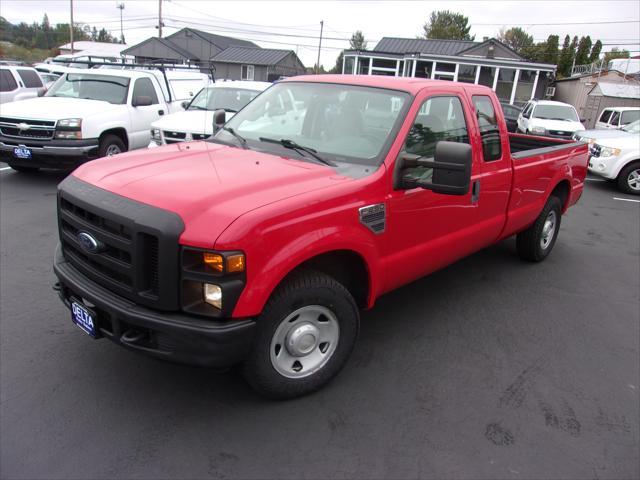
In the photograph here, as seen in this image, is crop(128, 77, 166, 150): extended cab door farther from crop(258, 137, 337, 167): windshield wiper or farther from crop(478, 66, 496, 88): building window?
crop(478, 66, 496, 88): building window

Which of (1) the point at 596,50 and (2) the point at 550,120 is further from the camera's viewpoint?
(1) the point at 596,50

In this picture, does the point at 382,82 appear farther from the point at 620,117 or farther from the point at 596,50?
the point at 596,50

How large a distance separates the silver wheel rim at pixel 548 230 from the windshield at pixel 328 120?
3.13m

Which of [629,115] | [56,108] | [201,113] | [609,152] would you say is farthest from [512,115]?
[56,108]

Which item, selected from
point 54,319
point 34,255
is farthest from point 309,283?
point 34,255

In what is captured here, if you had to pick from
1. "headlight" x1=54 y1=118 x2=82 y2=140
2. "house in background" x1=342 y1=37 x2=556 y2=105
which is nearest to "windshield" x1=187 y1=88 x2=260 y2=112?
"headlight" x1=54 y1=118 x2=82 y2=140

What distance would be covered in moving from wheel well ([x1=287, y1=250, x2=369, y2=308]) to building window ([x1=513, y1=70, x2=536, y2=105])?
35.0 m

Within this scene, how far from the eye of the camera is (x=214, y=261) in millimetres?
2512

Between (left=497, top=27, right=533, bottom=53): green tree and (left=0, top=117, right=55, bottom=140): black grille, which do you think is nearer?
(left=0, top=117, right=55, bottom=140): black grille

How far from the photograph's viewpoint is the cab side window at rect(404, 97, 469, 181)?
3.59 meters

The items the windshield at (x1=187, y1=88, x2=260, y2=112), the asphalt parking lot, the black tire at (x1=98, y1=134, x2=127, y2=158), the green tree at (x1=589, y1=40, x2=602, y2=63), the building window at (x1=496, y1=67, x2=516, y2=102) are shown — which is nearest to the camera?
the asphalt parking lot

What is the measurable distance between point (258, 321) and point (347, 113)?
1.81 m

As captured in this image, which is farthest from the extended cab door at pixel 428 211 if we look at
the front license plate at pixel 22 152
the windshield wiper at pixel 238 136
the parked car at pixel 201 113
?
the front license plate at pixel 22 152

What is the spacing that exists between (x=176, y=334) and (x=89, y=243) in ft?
2.65
